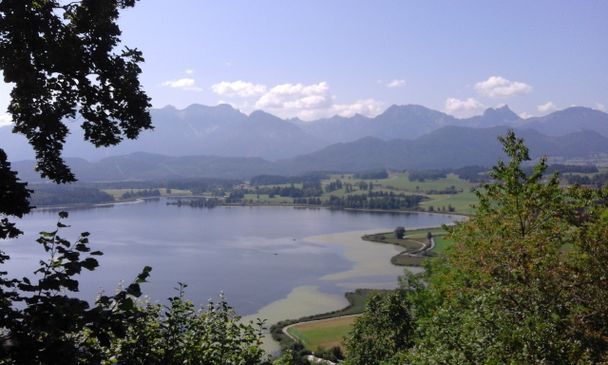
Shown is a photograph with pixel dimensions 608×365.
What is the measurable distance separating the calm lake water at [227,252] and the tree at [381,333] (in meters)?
14.3

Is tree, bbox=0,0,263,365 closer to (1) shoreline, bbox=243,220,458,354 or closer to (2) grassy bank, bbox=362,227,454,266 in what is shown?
(1) shoreline, bbox=243,220,458,354

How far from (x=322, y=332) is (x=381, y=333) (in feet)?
60.9

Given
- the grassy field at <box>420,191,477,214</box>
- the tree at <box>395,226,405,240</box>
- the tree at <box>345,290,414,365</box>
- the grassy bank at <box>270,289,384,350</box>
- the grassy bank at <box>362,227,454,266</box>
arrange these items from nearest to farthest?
the tree at <box>345,290,414,365</box>
the grassy bank at <box>270,289,384,350</box>
the grassy bank at <box>362,227,454,266</box>
the tree at <box>395,226,405,240</box>
the grassy field at <box>420,191,477,214</box>

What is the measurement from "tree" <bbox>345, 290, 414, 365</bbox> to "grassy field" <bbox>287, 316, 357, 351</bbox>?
11654 millimetres

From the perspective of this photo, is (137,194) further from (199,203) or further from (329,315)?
(329,315)

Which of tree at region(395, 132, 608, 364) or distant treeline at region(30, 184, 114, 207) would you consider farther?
distant treeline at region(30, 184, 114, 207)

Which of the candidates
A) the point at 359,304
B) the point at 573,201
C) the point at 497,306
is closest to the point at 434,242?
the point at 359,304

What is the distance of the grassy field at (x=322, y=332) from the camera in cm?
3997

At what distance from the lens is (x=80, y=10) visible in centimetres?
596

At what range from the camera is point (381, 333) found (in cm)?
2491

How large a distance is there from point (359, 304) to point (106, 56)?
158ft

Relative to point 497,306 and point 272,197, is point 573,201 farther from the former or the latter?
point 272,197

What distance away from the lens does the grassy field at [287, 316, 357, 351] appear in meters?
40.0

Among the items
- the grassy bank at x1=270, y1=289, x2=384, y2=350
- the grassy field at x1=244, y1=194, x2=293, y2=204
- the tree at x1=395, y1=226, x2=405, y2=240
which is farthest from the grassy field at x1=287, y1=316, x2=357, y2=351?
the grassy field at x1=244, y1=194, x2=293, y2=204
